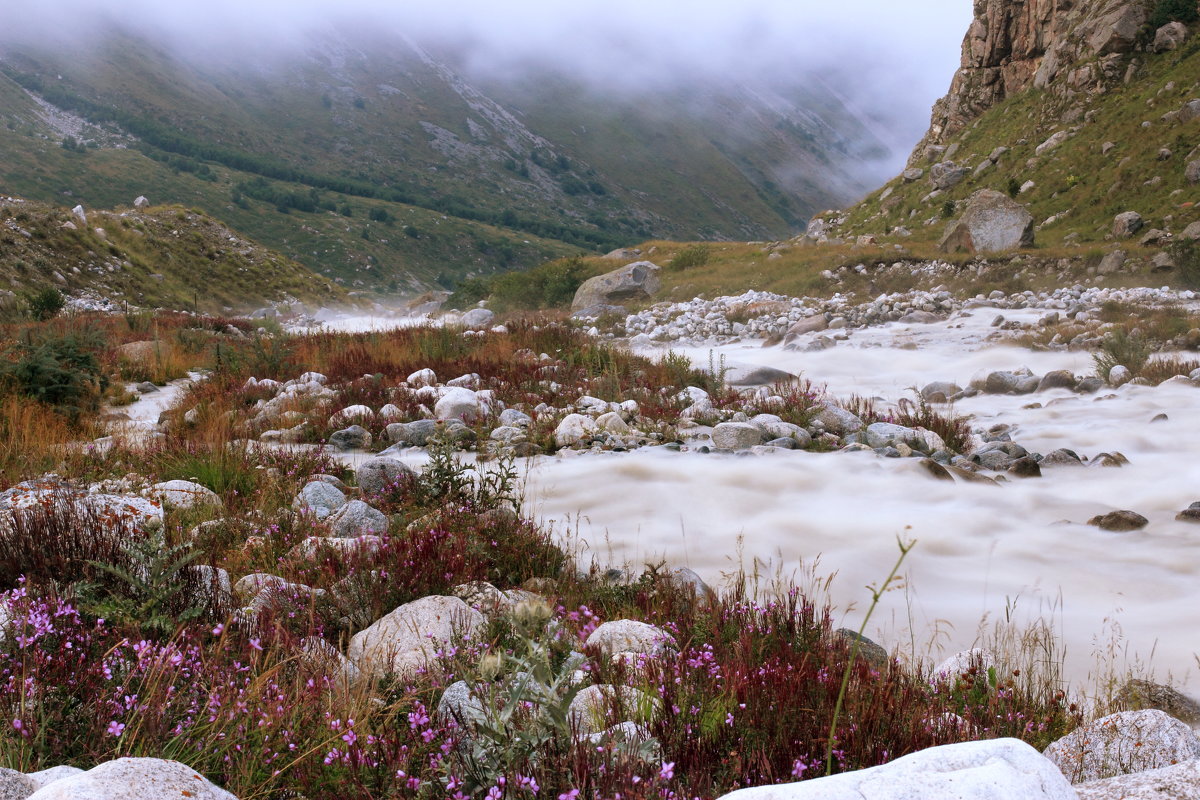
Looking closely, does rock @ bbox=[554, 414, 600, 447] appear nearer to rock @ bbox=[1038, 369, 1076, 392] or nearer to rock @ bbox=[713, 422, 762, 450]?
rock @ bbox=[713, 422, 762, 450]

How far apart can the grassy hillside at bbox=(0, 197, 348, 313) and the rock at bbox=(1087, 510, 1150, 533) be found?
25271 mm

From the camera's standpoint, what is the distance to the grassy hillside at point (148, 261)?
29175mm

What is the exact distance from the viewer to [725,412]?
9164 millimetres

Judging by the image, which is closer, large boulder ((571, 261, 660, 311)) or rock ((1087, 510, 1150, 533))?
rock ((1087, 510, 1150, 533))

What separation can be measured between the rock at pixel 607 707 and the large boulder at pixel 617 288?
2642cm

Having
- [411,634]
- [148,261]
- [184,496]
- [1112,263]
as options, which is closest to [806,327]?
[1112,263]

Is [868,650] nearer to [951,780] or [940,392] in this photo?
[951,780]

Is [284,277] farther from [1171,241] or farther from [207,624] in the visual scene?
[207,624]

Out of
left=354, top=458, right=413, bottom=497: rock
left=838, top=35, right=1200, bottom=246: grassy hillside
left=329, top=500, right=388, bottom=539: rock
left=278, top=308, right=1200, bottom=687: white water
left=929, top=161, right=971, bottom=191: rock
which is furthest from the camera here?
left=929, top=161, right=971, bottom=191: rock

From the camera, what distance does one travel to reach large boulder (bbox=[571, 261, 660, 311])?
29.1 meters

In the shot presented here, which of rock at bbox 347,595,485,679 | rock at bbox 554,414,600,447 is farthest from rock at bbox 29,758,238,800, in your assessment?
→ rock at bbox 554,414,600,447

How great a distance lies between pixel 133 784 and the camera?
153 cm

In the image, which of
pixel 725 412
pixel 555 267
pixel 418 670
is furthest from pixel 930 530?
pixel 555 267

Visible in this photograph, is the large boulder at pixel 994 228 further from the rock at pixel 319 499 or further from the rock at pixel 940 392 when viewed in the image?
the rock at pixel 319 499
